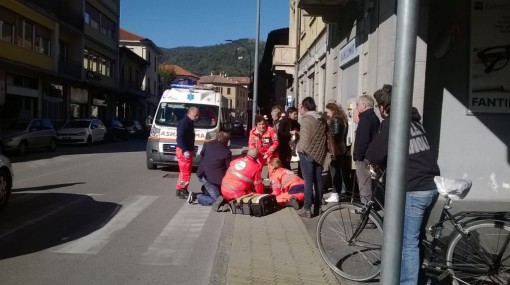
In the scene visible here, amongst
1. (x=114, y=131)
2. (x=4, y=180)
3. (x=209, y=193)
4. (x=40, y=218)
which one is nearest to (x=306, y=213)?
(x=209, y=193)

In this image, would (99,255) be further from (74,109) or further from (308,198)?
(74,109)

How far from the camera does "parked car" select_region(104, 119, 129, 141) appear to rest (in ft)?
116

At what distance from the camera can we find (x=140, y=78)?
208ft

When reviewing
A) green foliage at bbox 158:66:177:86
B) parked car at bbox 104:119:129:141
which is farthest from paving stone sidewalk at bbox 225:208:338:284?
green foliage at bbox 158:66:177:86

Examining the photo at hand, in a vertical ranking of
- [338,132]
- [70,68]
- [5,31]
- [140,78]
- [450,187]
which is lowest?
[450,187]

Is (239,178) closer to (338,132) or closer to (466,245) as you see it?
(338,132)

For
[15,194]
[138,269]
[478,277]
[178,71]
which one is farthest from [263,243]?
[178,71]

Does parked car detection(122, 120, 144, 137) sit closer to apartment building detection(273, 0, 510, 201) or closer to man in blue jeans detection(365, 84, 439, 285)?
apartment building detection(273, 0, 510, 201)

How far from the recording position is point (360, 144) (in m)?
7.34

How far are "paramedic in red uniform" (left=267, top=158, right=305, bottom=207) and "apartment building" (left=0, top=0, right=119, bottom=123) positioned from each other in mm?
21663

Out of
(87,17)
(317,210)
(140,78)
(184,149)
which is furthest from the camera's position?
(140,78)

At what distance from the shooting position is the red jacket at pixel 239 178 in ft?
27.8

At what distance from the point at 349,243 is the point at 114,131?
33.1 m

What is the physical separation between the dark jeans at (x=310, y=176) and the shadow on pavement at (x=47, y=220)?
308cm
